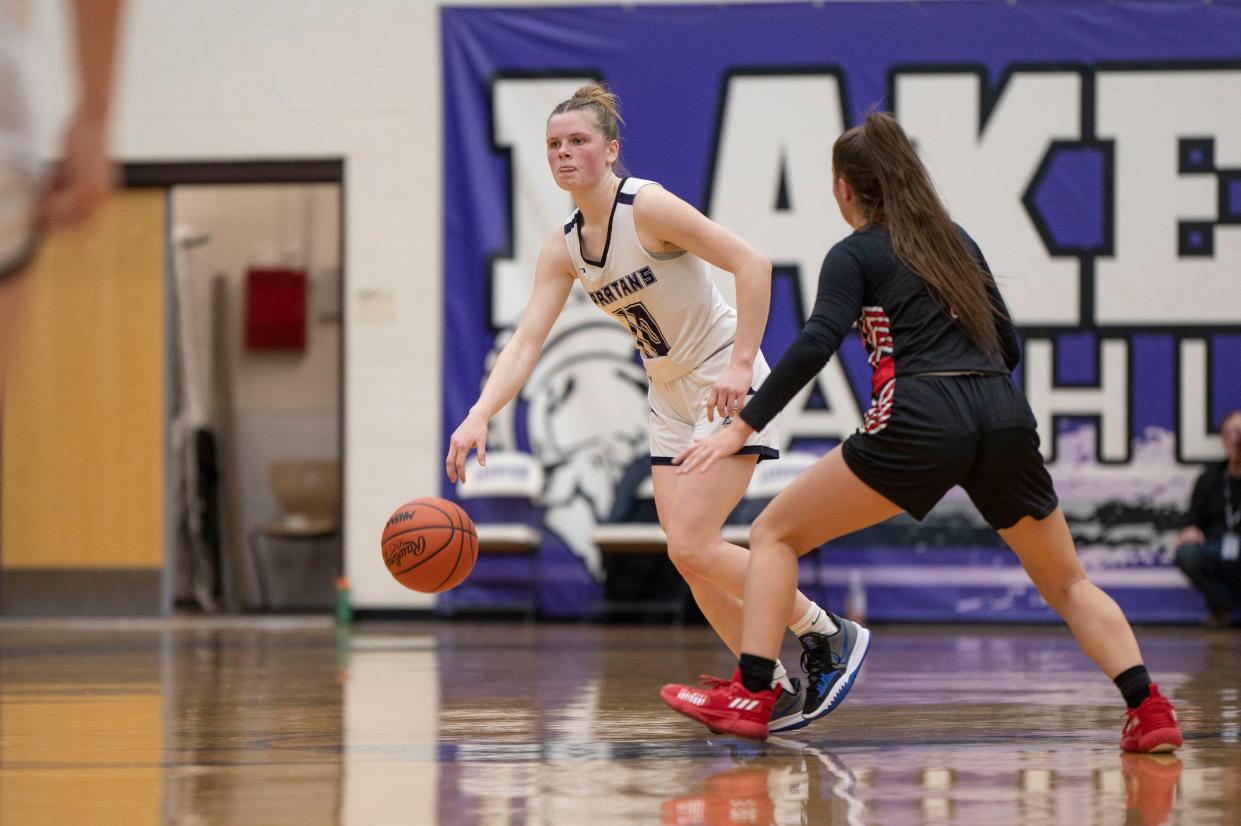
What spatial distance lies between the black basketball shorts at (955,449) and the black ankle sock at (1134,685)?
17.8 inches

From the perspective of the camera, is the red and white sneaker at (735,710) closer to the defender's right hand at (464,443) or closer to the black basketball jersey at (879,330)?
the black basketball jersey at (879,330)

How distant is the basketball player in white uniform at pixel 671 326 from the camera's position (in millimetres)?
4355

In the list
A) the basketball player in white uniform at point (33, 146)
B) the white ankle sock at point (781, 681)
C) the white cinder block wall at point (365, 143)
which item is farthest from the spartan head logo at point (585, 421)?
the basketball player in white uniform at point (33, 146)

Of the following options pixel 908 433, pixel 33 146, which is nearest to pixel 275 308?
pixel 908 433

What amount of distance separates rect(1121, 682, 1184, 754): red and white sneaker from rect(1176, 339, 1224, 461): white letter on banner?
7.23 meters

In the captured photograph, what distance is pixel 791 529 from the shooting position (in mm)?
3910

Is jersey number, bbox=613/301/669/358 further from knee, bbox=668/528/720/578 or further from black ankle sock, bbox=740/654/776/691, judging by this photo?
black ankle sock, bbox=740/654/776/691

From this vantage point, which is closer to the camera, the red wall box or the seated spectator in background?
the seated spectator in background

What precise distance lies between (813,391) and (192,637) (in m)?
4.43

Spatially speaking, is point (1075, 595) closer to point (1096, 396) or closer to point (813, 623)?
point (813, 623)

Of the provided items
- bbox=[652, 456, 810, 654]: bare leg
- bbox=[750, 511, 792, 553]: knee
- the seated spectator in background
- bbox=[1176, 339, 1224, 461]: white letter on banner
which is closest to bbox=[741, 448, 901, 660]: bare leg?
bbox=[750, 511, 792, 553]: knee

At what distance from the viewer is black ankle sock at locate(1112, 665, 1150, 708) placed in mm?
3832

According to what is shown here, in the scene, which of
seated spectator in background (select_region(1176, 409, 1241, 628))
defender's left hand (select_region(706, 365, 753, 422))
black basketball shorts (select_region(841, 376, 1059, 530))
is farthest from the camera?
seated spectator in background (select_region(1176, 409, 1241, 628))

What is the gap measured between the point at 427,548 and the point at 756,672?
1.45 m
